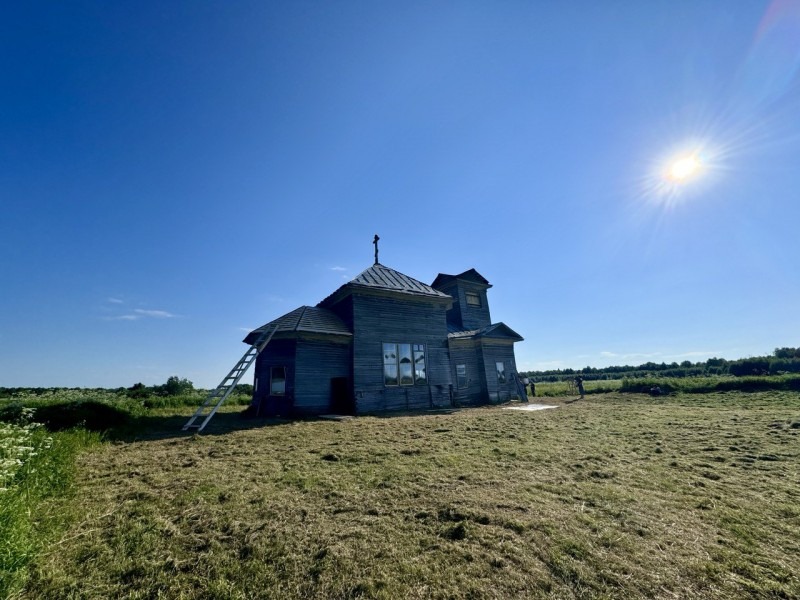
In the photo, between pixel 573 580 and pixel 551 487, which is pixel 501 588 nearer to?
pixel 573 580

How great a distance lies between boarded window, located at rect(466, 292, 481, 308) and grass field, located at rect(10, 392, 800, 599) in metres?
18.2

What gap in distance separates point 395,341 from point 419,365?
82.2 inches

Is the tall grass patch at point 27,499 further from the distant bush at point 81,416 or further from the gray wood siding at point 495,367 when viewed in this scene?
the gray wood siding at point 495,367

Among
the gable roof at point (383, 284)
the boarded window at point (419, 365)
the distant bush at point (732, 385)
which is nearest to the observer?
the gable roof at point (383, 284)

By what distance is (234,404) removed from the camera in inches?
885

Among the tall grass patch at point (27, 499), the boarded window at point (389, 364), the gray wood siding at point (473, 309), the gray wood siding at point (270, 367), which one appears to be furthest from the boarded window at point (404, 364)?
the tall grass patch at point (27, 499)

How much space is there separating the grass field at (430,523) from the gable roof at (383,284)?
1001cm

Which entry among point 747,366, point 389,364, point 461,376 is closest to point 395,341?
point 389,364

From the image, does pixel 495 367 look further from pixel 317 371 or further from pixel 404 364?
Answer: pixel 317 371

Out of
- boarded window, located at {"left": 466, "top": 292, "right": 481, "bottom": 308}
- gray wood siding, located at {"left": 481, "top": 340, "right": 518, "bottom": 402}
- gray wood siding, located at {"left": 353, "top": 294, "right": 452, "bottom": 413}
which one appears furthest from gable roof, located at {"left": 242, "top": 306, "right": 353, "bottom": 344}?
boarded window, located at {"left": 466, "top": 292, "right": 481, "bottom": 308}

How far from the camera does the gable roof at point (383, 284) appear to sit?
1709cm

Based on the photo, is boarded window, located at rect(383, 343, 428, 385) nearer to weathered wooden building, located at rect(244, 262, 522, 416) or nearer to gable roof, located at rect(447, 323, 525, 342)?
weathered wooden building, located at rect(244, 262, 522, 416)

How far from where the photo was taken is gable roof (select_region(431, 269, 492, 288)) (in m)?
25.7

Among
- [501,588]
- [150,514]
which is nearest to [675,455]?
[501,588]
